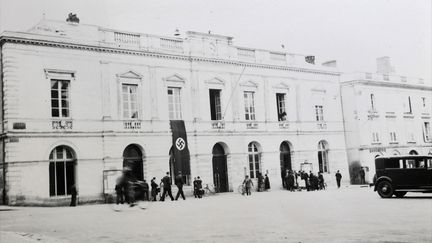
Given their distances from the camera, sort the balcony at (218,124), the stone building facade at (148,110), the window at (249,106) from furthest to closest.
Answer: the window at (249,106) → the balcony at (218,124) → the stone building facade at (148,110)

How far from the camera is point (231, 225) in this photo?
464 inches

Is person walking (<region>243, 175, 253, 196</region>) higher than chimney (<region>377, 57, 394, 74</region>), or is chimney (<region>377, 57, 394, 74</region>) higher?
chimney (<region>377, 57, 394, 74</region>)

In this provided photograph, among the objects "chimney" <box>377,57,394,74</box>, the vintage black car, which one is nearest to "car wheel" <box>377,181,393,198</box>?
the vintage black car

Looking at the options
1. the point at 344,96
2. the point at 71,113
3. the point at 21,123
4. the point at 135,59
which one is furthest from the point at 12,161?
the point at 344,96

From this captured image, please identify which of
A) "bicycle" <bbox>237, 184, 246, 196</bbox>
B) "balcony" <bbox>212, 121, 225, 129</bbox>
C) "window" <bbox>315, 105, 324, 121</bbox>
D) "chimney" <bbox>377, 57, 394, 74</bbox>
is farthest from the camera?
"window" <bbox>315, 105, 324, 121</bbox>

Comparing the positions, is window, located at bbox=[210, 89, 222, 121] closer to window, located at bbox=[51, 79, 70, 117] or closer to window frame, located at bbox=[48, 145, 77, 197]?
window frame, located at bbox=[48, 145, 77, 197]

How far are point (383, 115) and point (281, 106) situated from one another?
6.01 m

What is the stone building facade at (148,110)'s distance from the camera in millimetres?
16219

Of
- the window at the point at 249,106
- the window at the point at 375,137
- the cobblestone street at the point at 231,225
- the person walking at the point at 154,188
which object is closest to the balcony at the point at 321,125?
the window at the point at 375,137

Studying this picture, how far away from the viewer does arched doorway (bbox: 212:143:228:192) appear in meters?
26.0

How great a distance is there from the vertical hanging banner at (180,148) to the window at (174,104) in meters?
0.41

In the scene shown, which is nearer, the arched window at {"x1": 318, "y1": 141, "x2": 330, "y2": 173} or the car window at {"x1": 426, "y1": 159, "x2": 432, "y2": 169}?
the car window at {"x1": 426, "y1": 159, "x2": 432, "y2": 169}

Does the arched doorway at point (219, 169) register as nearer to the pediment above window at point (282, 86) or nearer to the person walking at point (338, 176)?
the pediment above window at point (282, 86)

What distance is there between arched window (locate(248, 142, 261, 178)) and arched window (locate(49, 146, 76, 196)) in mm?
11474
